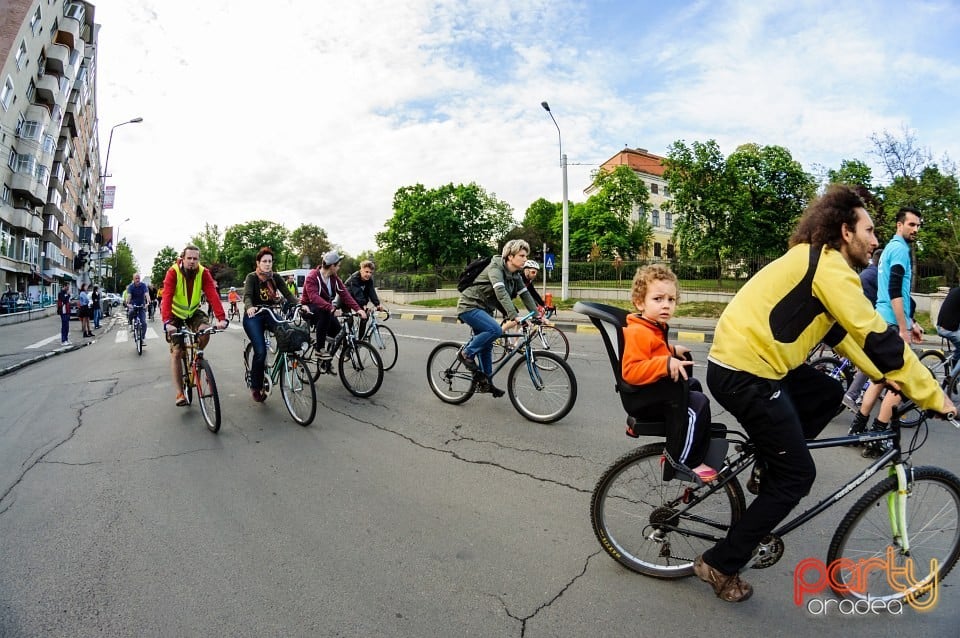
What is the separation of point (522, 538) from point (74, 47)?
57721 mm

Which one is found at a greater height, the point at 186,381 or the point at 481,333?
the point at 481,333

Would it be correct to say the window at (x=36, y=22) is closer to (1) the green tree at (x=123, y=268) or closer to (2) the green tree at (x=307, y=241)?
(2) the green tree at (x=307, y=241)

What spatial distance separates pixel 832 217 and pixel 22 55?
4827 cm

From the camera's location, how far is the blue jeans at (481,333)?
5.84 metres

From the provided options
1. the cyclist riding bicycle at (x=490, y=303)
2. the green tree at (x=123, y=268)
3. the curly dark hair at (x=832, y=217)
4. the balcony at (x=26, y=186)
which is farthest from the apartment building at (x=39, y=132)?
the green tree at (x=123, y=268)

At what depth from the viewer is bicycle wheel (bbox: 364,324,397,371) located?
848 centimetres

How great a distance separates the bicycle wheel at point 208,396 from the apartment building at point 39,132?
3148cm

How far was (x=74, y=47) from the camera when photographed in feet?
141

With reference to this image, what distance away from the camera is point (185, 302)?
239 inches

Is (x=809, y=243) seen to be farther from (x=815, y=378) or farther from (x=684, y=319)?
(x=684, y=319)

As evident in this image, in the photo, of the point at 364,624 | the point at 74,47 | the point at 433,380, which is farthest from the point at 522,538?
the point at 74,47

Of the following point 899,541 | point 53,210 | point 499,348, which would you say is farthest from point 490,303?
point 53,210

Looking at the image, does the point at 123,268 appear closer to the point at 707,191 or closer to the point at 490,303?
the point at 707,191

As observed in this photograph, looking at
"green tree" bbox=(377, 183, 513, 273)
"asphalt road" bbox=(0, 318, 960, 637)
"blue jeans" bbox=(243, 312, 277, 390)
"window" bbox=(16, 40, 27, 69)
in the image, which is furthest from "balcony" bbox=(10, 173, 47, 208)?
"blue jeans" bbox=(243, 312, 277, 390)
